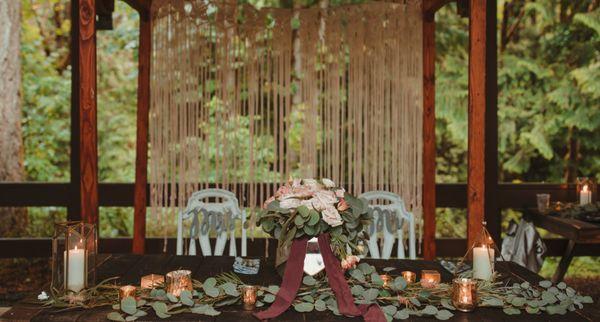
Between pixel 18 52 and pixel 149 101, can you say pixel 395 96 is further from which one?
pixel 18 52

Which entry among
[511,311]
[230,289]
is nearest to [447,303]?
[511,311]

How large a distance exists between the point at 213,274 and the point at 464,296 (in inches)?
37.5

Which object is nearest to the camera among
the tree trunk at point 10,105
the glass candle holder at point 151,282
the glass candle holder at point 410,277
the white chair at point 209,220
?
the glass candle holder at point 151,282

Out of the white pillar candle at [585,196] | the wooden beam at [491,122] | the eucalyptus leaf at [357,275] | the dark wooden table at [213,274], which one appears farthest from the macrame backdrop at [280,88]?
the eucalyptus leaf at [357,275]

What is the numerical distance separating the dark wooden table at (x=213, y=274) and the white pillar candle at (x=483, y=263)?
0.40 feet

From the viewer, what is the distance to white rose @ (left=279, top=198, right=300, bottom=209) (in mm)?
Answer: 1921

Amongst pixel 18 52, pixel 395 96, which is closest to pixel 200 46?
pixel 395 96

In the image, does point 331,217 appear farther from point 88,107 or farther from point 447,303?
point 88,107

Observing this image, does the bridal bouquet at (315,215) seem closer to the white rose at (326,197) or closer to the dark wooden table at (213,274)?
the white rose at (326,197)

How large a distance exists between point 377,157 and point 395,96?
416 mm

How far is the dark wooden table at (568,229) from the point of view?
350 centimetres

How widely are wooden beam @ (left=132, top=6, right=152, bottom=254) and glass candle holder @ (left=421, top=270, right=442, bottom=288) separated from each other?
2137 millimetres

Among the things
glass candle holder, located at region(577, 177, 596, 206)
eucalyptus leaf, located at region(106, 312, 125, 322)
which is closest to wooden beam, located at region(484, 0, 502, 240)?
glass candle holder, located at region(577, 177, 596, 206)

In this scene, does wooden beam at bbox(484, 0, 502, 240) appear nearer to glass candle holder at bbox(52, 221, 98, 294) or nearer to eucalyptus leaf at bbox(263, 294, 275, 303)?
eucalyptus leaf at bbox(263, 294, 275, 303)
